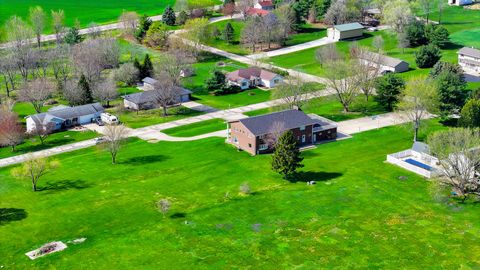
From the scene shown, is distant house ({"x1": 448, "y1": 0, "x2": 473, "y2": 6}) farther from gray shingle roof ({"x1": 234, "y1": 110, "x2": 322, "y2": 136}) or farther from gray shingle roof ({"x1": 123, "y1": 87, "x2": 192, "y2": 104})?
gray shingle roof ({"x1": 234, "y1": 110, "x2": 322, "y2": 136})

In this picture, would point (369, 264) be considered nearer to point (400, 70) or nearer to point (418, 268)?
point (418, 268)

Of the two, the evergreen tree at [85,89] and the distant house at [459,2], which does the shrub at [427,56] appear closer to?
the distant house at [459,2]

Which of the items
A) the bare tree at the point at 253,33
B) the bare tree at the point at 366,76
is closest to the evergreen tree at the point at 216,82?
the bare tree at the point at 366,76

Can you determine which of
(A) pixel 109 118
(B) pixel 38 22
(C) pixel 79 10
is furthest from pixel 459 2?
(A) pixel 109 118

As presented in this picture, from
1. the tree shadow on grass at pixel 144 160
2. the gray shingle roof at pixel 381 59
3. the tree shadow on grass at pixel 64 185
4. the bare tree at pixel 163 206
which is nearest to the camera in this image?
the bare tree at pixel 163 206

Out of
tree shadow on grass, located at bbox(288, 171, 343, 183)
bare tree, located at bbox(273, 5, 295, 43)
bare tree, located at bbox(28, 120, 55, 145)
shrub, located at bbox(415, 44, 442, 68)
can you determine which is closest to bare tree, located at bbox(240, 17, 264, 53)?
bare tree, located at bbox(273, 5, 295, 43)

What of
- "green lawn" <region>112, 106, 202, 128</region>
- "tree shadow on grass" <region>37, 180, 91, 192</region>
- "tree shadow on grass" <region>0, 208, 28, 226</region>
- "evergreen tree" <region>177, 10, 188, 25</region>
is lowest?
"tree shadow on grass" <region>0, 208, 28, 226</region>
